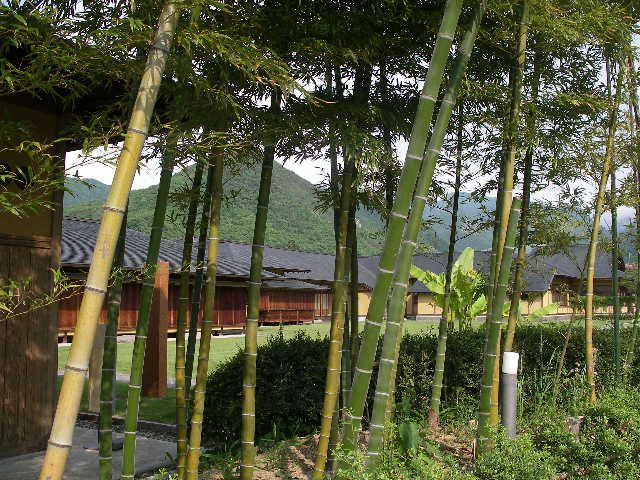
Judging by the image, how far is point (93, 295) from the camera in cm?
174

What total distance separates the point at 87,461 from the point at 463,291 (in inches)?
225

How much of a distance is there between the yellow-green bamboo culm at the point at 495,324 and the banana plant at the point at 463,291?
5534mm

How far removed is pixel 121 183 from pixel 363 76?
6.47ft

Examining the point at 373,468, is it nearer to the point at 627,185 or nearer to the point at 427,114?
the point at 427,114

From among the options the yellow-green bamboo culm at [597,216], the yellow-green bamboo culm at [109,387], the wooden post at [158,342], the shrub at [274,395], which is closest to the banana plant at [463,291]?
the wooden post at [158,342]

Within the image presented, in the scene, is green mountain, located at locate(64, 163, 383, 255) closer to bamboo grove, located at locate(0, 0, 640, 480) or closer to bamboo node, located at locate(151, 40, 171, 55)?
bamboo grove, located at locate(0, 0, 640, 480)

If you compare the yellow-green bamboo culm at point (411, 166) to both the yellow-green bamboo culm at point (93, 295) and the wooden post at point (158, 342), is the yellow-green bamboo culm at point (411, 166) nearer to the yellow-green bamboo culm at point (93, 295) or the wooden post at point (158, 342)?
the yellow-green bamboo culm at point (93, 295)

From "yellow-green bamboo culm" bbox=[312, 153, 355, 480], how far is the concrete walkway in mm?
1343

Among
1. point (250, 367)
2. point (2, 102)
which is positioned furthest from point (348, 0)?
point (2, 102)

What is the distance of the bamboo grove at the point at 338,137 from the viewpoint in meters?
2.10

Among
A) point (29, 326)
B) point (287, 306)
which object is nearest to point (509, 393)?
point (29, 326)

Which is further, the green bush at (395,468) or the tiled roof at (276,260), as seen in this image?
the tiled roof at (276,260)

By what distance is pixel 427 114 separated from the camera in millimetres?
2115

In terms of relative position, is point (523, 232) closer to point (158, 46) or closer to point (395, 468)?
point (395, 468)
